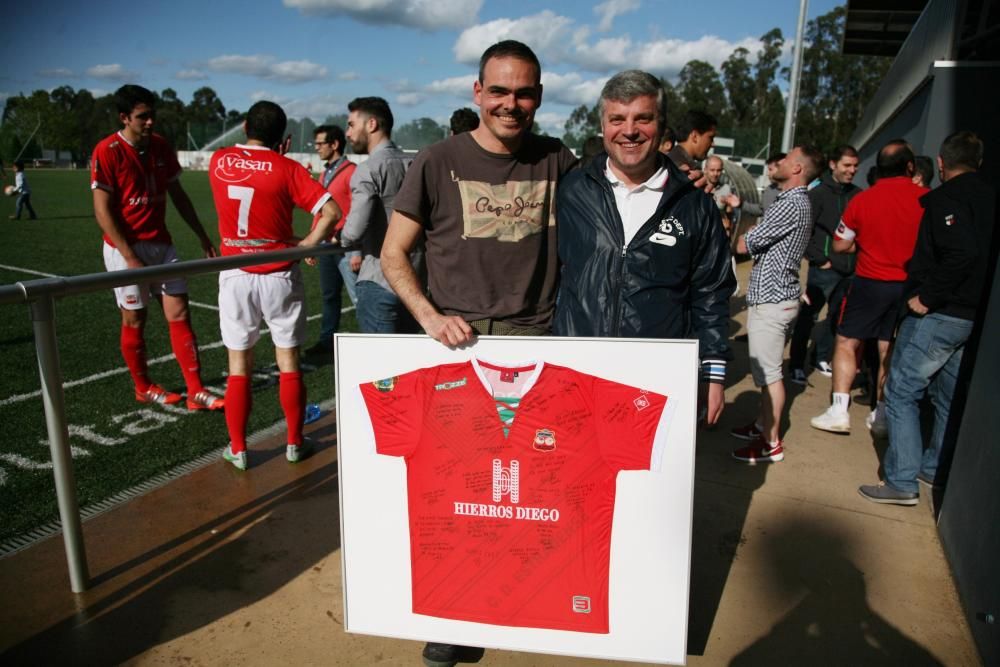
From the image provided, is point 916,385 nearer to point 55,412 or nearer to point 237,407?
point 237,407

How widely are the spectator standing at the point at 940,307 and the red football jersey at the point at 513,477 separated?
2500mm

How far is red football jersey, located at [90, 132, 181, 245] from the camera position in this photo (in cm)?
482

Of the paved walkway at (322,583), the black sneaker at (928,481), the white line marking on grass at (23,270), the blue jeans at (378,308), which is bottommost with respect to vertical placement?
the paved walkway at (322,583)

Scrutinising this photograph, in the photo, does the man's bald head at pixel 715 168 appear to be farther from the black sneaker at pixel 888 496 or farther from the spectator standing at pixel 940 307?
the black sneaker at pixel 888 496

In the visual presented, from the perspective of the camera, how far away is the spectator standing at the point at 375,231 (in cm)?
404

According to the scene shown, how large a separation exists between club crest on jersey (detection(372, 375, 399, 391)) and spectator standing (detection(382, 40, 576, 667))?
0.42 m

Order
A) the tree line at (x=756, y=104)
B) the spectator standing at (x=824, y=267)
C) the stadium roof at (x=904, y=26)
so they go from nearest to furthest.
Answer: the spectator standing at (x=824, y=267), the stadium roof at (x=904, y=26), the tree line at (x=756, y=104)

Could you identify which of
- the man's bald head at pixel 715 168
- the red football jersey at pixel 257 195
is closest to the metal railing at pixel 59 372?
the red football jersey at pixel 257 195

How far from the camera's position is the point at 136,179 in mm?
5016

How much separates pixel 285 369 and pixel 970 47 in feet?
27.9

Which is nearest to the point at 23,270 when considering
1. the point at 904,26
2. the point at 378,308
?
the point at 378,308

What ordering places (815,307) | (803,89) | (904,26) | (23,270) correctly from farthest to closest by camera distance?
(803,89), (904,26), (23,270), (815,307)

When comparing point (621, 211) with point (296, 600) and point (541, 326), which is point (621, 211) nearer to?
point (541, 326)

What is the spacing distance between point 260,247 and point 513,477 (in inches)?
100
